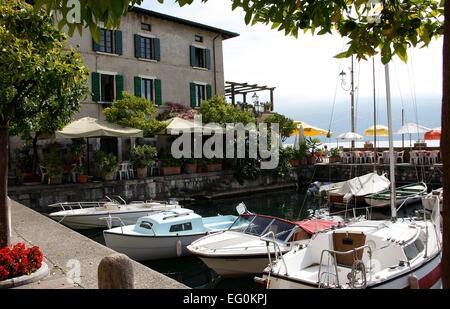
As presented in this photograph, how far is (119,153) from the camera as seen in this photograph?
76.1ft

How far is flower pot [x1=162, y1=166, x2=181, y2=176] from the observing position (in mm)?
22281

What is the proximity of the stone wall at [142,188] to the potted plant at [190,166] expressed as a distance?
15.1 inches

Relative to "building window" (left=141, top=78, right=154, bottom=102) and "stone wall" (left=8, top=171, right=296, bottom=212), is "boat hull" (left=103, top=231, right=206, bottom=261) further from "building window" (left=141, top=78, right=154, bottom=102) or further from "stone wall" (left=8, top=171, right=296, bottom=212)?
"building window" (left=141, top=78, right=154, bottom=102)

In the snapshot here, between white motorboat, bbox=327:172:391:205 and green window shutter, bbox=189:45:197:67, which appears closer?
white motorboat, bbox=327:172:391:205

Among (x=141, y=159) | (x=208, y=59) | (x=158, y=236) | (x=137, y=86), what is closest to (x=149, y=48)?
(x=137, y=86)

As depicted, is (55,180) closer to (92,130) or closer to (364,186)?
(92,130)

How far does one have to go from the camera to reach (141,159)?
21.2 metres

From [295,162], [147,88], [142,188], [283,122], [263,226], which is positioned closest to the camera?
[263,226]

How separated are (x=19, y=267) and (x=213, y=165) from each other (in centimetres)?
1823

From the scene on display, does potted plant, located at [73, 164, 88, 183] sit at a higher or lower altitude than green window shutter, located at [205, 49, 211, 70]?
lower

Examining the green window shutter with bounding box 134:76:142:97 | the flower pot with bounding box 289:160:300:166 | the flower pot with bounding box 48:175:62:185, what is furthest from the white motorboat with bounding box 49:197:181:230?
the flower pot with bounding box 289:160:300:166

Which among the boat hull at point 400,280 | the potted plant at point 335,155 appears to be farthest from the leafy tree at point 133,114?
the potted plant at point 335,155

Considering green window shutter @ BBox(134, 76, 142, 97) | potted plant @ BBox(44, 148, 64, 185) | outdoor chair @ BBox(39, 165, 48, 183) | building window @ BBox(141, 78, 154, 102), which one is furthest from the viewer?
building window @ BBox(141, 78, 154, 102)

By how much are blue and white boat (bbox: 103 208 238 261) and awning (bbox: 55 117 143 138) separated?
691 cm
